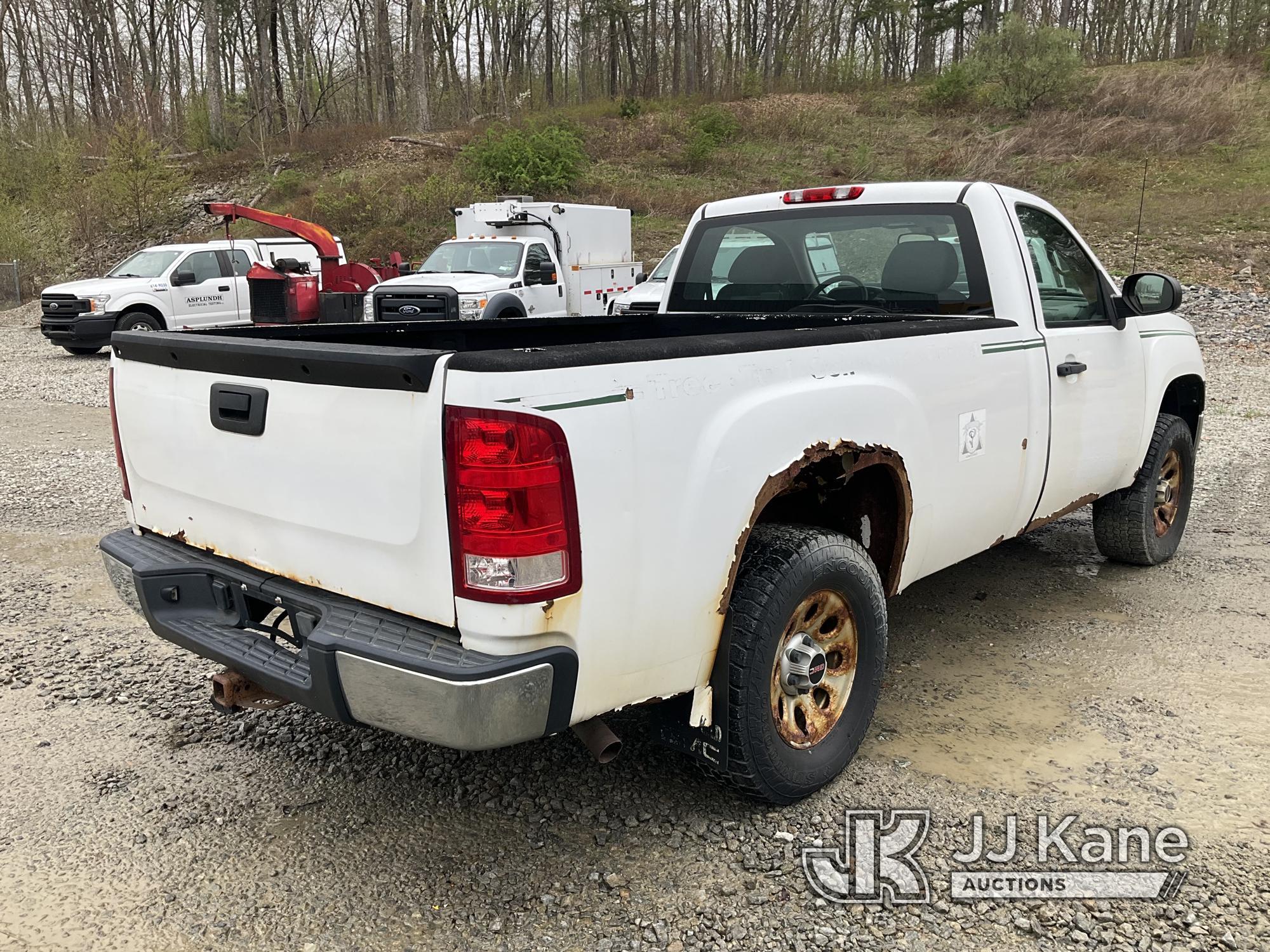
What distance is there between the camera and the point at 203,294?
1725 cm

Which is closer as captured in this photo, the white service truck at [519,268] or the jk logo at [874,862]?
the jk logo at [874,862]

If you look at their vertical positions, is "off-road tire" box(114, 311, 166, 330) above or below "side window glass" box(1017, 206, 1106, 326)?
below

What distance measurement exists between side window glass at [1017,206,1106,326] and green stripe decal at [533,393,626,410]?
259cm

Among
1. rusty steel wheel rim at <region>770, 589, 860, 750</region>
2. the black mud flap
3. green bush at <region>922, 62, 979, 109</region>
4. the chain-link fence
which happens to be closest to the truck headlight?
rusty steel wheel rim at <region>770, 589, 860, 750</region>

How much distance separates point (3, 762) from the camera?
3.54 m

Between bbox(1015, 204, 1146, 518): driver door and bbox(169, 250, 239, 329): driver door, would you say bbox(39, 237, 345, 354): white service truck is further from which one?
bbox(1015, 204, 1146, 518): driver door

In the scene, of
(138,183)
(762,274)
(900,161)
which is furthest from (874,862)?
(138,183)

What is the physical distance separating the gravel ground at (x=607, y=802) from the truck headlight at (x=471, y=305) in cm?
1099

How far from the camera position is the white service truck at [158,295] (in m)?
16.1

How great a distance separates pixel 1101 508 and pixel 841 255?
6.77 ft

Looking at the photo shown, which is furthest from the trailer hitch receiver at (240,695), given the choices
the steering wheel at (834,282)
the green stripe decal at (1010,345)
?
the steering wheel at (834,282)

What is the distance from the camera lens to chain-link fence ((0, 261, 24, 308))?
84.5ft

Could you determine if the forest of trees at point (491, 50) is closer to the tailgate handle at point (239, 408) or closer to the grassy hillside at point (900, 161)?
the grassy hillside at point (900, 161)

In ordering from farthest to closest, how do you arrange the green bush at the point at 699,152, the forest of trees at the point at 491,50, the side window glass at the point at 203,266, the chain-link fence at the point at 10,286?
the forest of trees at the point at 491,50
the green bush at the point at 699,152
the chain-link fence at the point at 10,286
the side window glass at the point at 203,266
